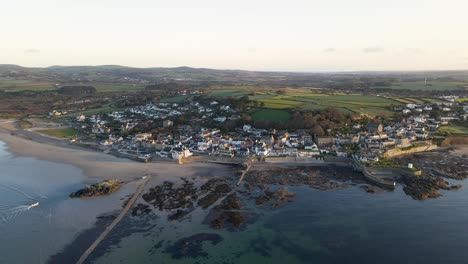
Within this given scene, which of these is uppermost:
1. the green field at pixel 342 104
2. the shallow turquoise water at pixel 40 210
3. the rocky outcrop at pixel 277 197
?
the green field at pixel 342 104

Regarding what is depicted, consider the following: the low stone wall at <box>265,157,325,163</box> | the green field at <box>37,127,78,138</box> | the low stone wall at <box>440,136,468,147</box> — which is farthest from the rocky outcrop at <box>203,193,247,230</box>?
the green field at <box>37,127,78,138</box>

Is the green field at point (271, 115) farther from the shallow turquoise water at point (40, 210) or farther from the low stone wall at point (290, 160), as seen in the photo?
the shallow turquoise water at point (40, 210)

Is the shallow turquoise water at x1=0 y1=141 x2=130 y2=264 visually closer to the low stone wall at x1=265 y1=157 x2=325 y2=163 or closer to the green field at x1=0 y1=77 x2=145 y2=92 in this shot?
the low stone wall at x1=265 y1=157 x2=325 y2=163

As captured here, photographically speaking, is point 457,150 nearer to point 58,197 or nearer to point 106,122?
point 58,197

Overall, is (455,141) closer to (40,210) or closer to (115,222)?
(115,222)

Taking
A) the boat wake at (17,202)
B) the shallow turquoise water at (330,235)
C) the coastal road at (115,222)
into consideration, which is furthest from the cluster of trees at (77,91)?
the shallow turquoise water at (330,235)

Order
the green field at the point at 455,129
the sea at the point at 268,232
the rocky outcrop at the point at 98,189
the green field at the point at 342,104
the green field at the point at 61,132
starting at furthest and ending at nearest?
1. the green field at the point at 342,104
2. the green field at the point at 61,132
3. the green field at the point at 455,129
4. the rocky outcrop at the point at 98,189
5. the sea at the point at 268,232

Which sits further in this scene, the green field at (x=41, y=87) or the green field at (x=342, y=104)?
the green field at (x=41, y=87)
